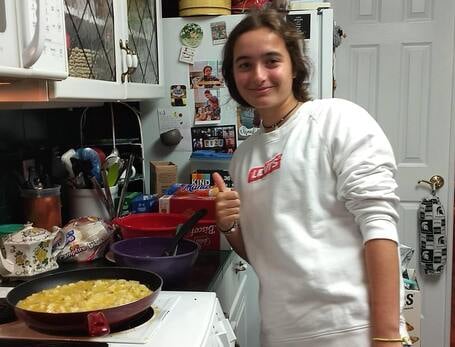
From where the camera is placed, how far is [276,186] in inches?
50.8

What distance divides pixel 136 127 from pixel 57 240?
0.84m

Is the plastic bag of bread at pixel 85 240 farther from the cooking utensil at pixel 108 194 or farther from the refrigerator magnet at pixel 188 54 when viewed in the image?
the refrigerator magnet at pixel 188 54

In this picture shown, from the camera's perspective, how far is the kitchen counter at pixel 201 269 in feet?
4.75

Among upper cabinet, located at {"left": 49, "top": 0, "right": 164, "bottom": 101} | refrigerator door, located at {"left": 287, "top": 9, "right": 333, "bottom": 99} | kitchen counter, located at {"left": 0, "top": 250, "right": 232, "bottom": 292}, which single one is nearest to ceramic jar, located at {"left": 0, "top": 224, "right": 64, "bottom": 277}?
kitchen counter, located at {"left": 0, "top": 250, "right": 232, "bottom": 292}

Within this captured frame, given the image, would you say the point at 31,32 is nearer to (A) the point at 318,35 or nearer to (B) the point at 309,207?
(B) the point at 309,207

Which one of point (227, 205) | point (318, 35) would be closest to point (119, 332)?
point (227, 205)

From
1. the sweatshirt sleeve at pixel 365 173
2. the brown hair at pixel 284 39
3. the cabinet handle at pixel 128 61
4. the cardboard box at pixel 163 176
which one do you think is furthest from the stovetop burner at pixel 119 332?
the cardboard box at pixel 163 176

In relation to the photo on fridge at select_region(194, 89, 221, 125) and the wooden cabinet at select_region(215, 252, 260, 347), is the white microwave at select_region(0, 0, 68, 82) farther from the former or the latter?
the photo on fridge at select_region(194, 89, 221, 125)

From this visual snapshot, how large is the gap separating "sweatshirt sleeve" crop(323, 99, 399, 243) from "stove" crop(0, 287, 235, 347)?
0.39m

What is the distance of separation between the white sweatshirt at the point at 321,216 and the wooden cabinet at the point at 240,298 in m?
0.33

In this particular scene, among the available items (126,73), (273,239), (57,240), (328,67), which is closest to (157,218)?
(57,240)

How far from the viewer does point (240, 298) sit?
1.95 m

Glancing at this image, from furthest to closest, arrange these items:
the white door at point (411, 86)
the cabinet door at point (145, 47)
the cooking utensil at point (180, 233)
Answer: the white door at point (411, 86), the cabinet door at point (145, 47), the cooking utensil at point (180, 233)

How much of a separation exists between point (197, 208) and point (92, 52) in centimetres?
61
